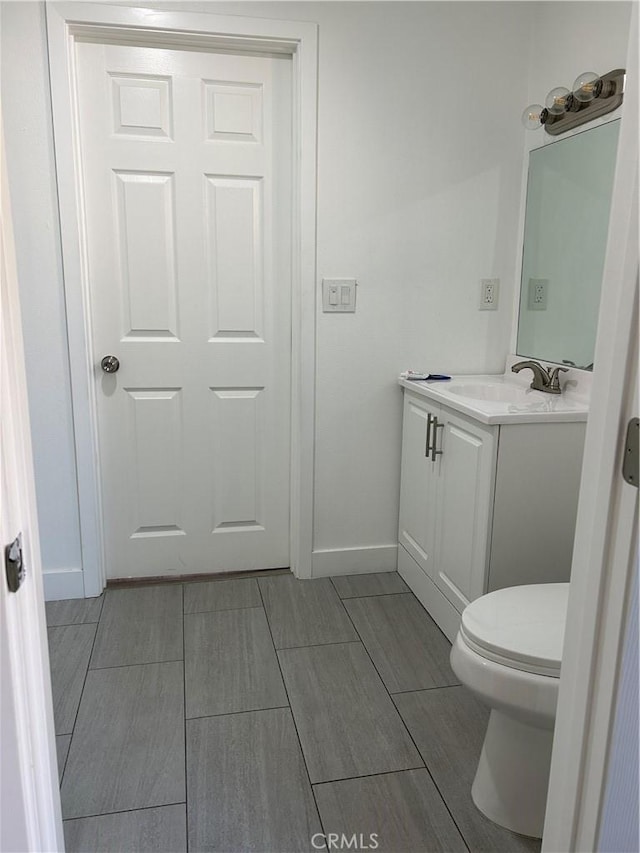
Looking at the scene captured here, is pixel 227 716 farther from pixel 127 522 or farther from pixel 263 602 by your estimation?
pixel 127 522

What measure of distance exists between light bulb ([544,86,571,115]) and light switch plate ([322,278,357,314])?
926 millimetres

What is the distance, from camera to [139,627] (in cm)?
235

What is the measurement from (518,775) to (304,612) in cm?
112

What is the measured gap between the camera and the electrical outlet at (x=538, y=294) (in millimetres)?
2488

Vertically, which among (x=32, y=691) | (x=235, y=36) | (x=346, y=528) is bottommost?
(x=346, y=528)

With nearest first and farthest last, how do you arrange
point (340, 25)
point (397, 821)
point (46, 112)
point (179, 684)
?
point (397, 821) < point (179, 684) < point (46, 112) < point (340, 25)

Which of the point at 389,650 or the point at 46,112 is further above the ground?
the point at 46,112

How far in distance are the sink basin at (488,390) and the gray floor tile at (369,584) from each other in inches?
33.4

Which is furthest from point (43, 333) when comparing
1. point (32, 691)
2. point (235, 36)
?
point (32, 691)

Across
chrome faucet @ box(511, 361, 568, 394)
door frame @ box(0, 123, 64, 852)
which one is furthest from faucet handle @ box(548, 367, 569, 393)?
door frame @ box(0, 123, 64, 852)

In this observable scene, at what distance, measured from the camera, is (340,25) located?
235 centimetres

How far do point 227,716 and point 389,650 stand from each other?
62 cm

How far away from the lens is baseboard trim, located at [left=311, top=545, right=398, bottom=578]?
2.76 metres

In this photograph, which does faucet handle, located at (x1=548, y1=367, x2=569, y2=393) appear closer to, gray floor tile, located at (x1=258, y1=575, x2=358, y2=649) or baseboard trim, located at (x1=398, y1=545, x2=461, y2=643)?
baseboard trim, located at (x1=398, y1=545, x2=461, y2=643)
